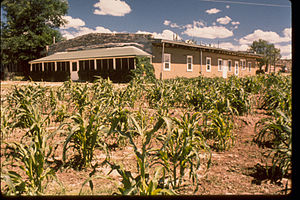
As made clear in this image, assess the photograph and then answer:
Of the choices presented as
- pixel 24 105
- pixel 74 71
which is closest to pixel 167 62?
pixel 74 71

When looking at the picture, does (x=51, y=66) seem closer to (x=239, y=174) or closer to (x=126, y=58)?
(x=126, y=58)

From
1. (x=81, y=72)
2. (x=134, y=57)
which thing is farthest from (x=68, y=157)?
(x=81, y=72)

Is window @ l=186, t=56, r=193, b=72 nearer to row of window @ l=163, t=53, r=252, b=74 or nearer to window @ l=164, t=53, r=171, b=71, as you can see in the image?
row of window @ l=163, t=53, r=252, b=74

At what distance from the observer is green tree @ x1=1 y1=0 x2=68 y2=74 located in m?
20.1

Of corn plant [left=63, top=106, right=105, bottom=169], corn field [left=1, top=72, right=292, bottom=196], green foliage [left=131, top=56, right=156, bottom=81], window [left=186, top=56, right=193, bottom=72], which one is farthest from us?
window [left=186, top=56, right=193, bottom=72]

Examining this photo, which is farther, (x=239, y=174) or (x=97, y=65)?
(x=97, y=65)

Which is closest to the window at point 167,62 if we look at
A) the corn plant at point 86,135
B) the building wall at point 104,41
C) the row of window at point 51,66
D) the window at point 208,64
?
the building wall at point 104,41

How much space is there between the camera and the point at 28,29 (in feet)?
72.9

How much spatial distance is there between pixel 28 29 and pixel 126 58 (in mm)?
12734

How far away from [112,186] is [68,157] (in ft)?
2.82

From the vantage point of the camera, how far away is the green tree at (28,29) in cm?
2006

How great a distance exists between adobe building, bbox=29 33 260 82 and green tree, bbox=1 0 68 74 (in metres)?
1.59

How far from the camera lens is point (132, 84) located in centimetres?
558

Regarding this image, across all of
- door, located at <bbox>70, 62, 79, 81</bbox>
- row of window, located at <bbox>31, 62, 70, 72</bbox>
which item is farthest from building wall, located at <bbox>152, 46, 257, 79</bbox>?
row of window, located at <bbox>31, 62, 70, 72</bbox>
